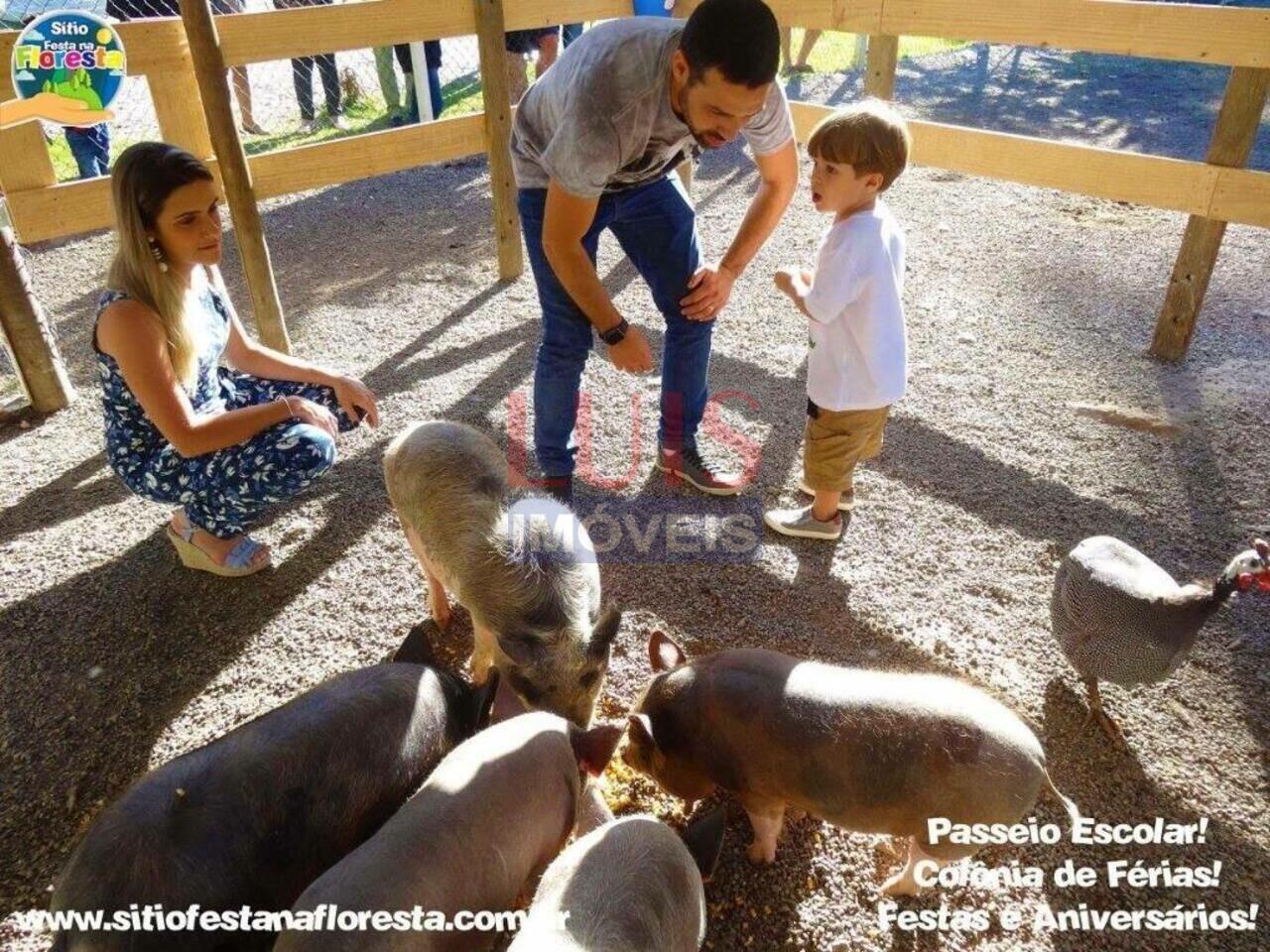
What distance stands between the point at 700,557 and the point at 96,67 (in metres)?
4.67

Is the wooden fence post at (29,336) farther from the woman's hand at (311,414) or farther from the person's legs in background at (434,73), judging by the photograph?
the person's legs in background at (434,73)

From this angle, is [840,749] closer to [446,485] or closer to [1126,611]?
[1126,611]

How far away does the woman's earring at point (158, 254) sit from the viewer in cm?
346

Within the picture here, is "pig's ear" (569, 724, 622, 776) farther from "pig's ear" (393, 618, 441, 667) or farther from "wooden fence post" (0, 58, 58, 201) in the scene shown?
"wooden fence post" (0, 58, 58, 201)

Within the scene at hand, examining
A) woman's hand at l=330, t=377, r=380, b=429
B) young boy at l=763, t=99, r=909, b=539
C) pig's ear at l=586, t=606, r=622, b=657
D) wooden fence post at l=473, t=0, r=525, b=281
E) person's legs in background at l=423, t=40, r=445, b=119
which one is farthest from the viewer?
person's legs in background at l=423, t=40, r=445, b=119

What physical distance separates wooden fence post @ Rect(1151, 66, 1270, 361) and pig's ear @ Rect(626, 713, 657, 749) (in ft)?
16.4

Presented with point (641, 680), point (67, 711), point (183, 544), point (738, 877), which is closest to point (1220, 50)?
point (641, 680)

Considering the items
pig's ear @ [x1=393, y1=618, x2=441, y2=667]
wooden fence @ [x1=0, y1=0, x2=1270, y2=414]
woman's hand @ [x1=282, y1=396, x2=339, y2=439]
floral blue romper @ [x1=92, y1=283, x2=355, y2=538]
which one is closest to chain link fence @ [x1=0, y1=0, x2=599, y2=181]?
wooden fence @ [x1=0, y1=0, x2=1270, y2=414]

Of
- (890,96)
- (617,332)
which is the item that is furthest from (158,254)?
(890,96)

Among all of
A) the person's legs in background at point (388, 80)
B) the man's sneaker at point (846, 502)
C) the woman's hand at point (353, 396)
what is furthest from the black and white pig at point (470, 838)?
the person's legs in background at point (388, 80)

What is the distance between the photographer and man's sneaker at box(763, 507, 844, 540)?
4.39m

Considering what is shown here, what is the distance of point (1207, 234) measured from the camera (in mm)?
5500

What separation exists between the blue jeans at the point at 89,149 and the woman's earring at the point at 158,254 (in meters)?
5.76

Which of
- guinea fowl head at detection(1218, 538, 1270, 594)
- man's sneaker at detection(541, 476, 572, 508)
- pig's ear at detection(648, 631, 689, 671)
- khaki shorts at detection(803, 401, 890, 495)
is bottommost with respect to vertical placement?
man's sneaker at detection(541, 476, 572, 508)
